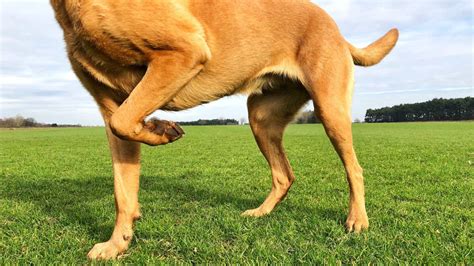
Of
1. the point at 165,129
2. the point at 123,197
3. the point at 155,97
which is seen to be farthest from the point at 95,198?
the point at 155,97

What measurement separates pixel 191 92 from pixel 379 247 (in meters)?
1.95

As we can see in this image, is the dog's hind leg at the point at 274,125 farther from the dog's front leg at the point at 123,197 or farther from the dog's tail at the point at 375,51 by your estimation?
the dog's front leg at the point at 123,197

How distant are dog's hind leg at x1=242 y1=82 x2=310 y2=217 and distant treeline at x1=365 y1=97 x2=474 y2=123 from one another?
7362 centimetres

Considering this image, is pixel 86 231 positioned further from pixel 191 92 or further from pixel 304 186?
pixel 304 186

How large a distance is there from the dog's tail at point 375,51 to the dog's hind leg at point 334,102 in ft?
1.84

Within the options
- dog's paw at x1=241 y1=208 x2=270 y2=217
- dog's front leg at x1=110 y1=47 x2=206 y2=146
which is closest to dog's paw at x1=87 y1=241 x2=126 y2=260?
dog's front leg at x1=110 y1=47 x2=206 y2=146

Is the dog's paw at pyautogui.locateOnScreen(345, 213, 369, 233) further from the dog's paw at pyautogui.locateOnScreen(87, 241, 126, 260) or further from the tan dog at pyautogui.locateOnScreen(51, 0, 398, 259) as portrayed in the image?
→ the dog's paw at pyautogui.locateOnScreen(87, 241, 126, 260)

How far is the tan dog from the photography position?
301 centimetres

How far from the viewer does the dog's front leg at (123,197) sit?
125 inches

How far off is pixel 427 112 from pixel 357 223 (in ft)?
261

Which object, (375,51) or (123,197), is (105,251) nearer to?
(123,197)

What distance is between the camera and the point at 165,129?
310cm

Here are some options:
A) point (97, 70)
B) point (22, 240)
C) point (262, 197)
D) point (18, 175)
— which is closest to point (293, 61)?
point (97, 70)

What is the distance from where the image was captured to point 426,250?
3.10 meters
